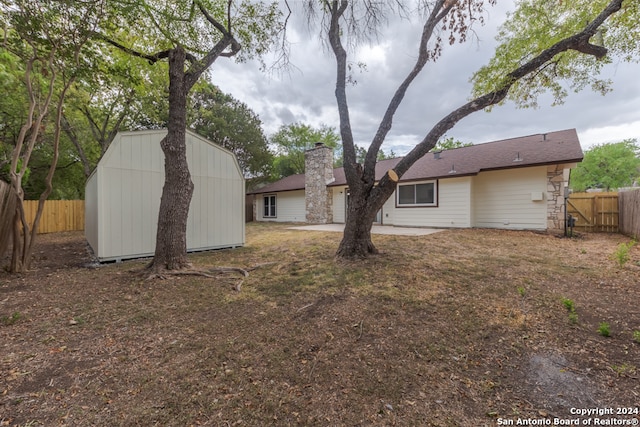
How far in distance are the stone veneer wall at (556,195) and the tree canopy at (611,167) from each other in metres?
26.9

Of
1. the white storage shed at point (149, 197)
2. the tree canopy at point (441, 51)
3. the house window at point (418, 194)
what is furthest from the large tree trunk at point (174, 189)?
the house window at point (418, 194)

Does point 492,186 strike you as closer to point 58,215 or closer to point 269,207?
point 269,207

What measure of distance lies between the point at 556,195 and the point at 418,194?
448 cm

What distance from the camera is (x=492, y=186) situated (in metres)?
9.89

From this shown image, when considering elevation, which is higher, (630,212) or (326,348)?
(630,212)

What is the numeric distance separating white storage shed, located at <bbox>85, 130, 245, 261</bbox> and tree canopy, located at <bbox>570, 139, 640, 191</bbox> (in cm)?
3600

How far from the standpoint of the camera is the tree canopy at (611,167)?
2636 cm

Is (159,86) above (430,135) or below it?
above

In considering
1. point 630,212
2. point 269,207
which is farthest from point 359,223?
point 269,207

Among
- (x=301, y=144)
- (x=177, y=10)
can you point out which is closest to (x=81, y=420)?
(x=177, y=10)

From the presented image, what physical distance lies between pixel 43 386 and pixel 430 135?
18.0 feet

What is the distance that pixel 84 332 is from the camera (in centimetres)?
251

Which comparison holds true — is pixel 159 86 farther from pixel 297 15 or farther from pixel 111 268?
pixel 111 268

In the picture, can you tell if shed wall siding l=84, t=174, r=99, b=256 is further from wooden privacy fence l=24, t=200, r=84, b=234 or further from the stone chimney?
the stone chimney
